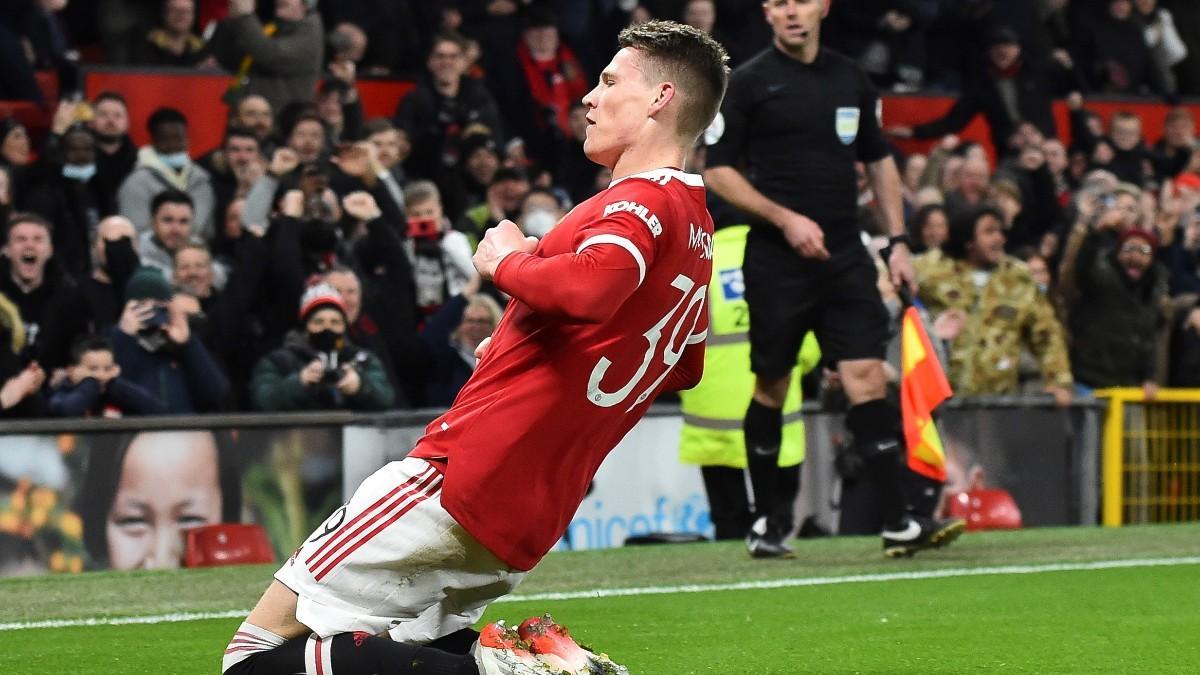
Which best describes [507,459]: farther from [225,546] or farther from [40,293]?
[40,293]

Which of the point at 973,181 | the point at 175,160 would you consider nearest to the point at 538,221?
the point at 175,160

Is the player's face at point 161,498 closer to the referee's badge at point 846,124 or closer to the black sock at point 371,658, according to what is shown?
the referee's badge at point 846,124

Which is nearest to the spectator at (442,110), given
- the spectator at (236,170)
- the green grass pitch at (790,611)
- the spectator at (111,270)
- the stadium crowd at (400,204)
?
the stadium crowd at (400,204)

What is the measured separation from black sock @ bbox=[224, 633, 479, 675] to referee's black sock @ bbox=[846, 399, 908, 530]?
14.8 ft

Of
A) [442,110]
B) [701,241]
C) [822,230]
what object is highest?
[442,110]

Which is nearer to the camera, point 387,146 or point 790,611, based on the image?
point 790,611

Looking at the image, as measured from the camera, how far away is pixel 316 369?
10312 millimetres

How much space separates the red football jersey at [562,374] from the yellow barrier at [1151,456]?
29.3 ft

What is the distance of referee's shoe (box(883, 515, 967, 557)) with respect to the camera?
838 centimetres

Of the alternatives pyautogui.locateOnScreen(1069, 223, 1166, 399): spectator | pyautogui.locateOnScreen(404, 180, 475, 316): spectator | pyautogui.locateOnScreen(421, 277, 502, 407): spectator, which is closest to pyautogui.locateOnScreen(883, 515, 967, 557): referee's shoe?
pyautogui.locateOnScreen(421, 277, 502, 407): spectator

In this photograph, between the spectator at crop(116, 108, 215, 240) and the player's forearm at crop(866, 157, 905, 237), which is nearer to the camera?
the player's forearm at crop(866, 157, 905, 237)

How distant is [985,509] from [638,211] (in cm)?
821

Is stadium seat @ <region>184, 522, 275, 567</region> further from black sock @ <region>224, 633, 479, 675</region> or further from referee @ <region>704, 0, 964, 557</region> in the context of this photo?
black sock @ <region>224, 633, 479, 675</region>

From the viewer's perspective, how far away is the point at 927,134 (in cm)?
1694
